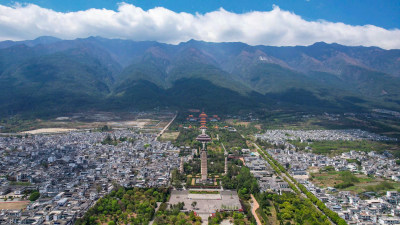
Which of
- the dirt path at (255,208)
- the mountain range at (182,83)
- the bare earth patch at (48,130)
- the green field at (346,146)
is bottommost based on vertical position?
the dirt path at (255,208)

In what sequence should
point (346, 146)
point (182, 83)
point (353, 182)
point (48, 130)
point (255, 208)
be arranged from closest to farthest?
1. point (255, 208)
2. point (353, 182)
3. point (346, 146)
4. point (48, 130)
5. point (182, 83)

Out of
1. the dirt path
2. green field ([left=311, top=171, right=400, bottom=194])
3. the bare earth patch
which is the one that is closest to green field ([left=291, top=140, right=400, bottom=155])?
green field ([left=311, top=171, right=400, bottom=194])

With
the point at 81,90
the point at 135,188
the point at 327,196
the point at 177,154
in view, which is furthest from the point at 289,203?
the point at 81,90

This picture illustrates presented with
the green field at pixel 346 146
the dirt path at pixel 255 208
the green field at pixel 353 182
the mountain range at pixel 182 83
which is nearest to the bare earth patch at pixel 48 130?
the mountain range at pixel 182 83

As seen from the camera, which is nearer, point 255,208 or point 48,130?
point 255,208

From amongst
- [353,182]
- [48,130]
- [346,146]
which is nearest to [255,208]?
[353,182]

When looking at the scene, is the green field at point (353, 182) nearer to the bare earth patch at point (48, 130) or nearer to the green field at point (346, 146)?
the green field at point (346, 146)

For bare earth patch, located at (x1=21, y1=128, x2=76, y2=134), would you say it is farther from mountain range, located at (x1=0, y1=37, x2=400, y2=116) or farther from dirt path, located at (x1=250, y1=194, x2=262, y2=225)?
dirt path, located at (x1=250, y1=194, x2=262, y2=225)

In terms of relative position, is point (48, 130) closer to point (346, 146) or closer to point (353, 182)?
point (353, 182)
